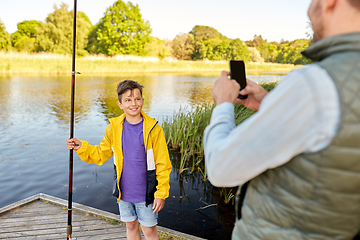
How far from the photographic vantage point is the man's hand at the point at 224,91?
2.76ft

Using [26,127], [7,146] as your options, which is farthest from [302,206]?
[26,127]

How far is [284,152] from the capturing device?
634 mm

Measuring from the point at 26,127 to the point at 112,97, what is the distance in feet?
18.3

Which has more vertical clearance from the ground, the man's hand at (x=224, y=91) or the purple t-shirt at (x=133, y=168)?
the man's hand at (x=224, y=91)

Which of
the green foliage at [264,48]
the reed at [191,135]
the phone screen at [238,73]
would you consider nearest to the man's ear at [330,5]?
the phone screen at [238,73]

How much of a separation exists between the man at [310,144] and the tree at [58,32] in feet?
128

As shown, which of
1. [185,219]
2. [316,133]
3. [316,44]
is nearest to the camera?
[316,133]

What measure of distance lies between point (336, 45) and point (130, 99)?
1.73m

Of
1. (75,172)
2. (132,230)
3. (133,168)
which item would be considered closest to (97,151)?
(133,168)

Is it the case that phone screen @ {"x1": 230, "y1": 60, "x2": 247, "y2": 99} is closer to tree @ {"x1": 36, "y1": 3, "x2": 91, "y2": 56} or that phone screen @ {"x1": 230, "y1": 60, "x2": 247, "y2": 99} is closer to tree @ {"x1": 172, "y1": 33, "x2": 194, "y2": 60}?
tree @ {"x1": 36, "y1": 3, "x2": 91, "y2": 56}

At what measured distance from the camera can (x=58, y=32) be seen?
36719 mm

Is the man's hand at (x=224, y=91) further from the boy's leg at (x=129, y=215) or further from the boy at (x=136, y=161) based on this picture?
the boy's leg at (x=129, y=215)

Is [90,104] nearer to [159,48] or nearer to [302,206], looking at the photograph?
[302,206]

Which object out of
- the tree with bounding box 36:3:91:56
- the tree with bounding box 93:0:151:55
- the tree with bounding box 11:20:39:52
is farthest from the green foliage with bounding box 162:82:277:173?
the tree with bounding box 11:20:39:52
